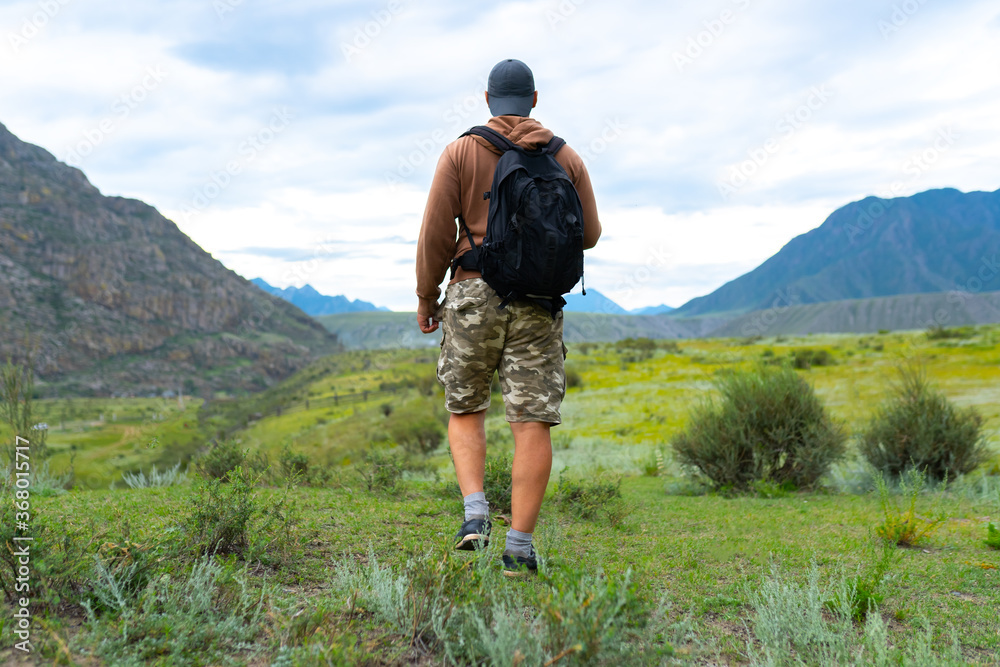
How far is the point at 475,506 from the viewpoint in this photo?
3.16m

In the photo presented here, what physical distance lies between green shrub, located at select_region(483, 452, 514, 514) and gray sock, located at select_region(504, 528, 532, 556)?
6.59ft

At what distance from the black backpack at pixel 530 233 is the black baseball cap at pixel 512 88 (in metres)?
0.37

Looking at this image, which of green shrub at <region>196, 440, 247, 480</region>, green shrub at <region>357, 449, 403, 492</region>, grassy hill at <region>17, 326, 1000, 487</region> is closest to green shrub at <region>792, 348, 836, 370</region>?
grassy hill at <region>17, 326, 1000, 487</region>

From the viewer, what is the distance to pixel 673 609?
274 cm

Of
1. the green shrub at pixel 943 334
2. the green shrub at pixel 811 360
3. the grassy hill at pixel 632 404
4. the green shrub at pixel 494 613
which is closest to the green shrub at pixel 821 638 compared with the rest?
the green shrub at pixel 494 613

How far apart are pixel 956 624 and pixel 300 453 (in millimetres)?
6083

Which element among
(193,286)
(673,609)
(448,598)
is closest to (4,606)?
(448,598)

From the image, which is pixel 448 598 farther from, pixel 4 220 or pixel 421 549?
pixel 4 220

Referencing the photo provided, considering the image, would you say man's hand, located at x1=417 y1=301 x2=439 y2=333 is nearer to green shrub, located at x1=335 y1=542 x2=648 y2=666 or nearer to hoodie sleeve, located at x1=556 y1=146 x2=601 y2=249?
hoodie sleeve, located at x1=556 y1=146 x2=601 y2=249

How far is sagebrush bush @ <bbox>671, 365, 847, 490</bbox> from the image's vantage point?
730 centimetres

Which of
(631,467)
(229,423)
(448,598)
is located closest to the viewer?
(448,598)

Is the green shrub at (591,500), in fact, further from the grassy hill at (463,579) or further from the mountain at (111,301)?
the mountain at (111,301)

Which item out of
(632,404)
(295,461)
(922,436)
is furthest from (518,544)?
(632,404)

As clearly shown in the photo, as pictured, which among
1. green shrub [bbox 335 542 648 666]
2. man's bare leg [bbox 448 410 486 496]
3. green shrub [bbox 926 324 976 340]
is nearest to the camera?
green shrub [bbox 335 542 648 666]
